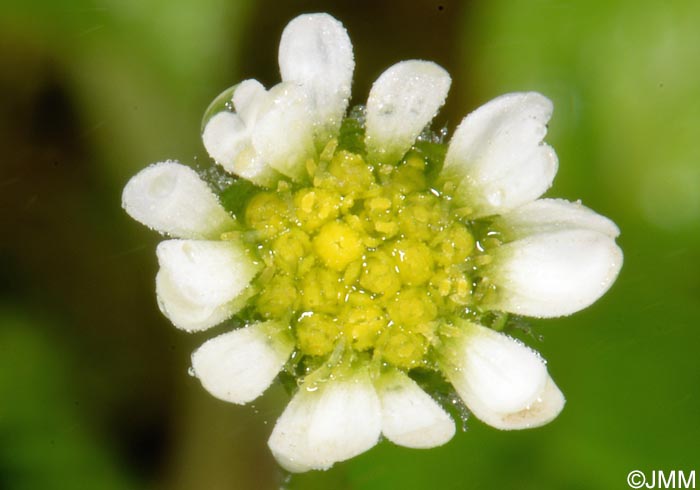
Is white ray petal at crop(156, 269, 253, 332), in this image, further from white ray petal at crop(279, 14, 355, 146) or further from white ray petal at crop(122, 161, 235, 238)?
white ray petal at crop(279, 14, 355, 146)

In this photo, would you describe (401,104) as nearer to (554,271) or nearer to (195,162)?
(554,271)

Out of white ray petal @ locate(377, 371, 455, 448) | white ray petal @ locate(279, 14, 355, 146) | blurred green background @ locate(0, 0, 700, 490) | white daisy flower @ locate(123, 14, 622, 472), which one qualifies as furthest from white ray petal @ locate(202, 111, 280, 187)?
blurred green background @ locate(0, 0, 700, 490)

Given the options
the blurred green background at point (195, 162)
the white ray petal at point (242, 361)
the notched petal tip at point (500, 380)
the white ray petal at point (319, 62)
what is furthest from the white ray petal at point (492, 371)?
the blurred green background at point (195, 162)

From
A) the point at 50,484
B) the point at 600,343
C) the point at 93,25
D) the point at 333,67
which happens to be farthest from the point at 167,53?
the point at 600,343

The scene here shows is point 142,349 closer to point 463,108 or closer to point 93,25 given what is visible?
point 93,25

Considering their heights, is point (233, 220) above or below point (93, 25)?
below

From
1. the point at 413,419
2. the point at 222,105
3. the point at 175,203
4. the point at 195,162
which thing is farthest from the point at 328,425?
the point at 195,162

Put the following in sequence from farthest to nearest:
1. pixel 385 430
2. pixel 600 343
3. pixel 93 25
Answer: pixel 93 25 < pixel 600 343 < pixel 385 430
